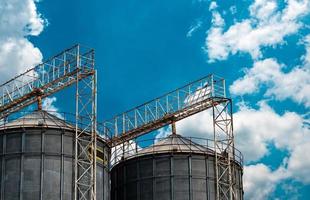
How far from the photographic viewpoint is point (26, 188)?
55406 millimetres

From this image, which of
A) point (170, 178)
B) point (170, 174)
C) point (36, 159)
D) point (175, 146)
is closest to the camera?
point (36, 159)

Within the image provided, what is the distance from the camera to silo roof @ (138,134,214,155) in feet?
215

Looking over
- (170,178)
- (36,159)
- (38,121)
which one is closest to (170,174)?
(170,178)

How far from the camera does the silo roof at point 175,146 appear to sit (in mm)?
65500

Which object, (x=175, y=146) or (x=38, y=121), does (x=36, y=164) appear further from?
(x=175, y=146)

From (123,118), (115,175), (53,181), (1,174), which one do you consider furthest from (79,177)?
(123,118)

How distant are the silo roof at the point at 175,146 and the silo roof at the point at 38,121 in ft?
33.0

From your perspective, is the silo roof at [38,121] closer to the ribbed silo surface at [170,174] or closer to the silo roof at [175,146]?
the ribbed silo surface at [170,174]

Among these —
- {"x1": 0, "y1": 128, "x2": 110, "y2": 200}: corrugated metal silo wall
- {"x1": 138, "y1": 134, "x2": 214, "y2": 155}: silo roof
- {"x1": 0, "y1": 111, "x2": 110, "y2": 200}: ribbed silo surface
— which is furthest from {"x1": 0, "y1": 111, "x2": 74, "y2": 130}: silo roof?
{"x1": 138, "y1": 134, "x2": 214, "y2": 155}: silo roof

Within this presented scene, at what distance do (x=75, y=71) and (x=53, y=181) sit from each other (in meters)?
10.0

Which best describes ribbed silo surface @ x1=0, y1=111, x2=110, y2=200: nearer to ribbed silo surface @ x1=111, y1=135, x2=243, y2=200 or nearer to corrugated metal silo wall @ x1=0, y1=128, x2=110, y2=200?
corrugated metal silo wall @ x1=0, y1=128, x2=110, y2=200

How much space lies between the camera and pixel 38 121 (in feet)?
192

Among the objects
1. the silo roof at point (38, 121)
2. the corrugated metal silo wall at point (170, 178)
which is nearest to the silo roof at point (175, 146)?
the corrugated metal silo wall at point (170, 178)

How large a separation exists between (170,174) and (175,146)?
9.85 feet
